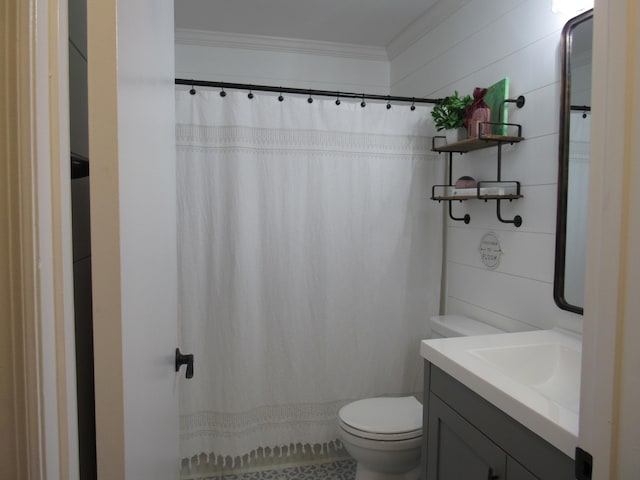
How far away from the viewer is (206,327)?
1987 millimetres

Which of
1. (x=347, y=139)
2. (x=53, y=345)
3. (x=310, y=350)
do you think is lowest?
(x=310, y=350)

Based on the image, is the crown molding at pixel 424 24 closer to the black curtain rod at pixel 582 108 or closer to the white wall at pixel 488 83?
the white wall at pixel 488 83

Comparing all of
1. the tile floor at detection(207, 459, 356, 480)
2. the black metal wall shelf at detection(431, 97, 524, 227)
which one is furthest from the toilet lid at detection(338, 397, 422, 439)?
the black metal wall shelf at detection(431, 97, 524, 227)

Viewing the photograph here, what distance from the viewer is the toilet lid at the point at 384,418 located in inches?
67.4

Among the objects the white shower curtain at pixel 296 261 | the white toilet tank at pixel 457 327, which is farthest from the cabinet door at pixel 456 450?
the white shower curtain at pixel 296 261

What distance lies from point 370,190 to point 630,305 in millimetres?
1591

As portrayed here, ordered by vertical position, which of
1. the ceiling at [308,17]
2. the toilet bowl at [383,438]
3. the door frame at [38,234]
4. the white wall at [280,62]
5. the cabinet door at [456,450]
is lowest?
the toilet bowl at [383,438]

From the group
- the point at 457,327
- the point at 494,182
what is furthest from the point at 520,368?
the point at 494,182

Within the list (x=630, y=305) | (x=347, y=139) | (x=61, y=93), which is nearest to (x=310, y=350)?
(x=347, y=139)

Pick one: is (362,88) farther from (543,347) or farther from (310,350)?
(543,347)

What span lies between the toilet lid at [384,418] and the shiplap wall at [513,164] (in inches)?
22.0

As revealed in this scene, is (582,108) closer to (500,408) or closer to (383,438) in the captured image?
(500,408)

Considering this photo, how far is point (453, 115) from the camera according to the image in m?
1.88

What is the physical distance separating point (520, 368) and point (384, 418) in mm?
696
